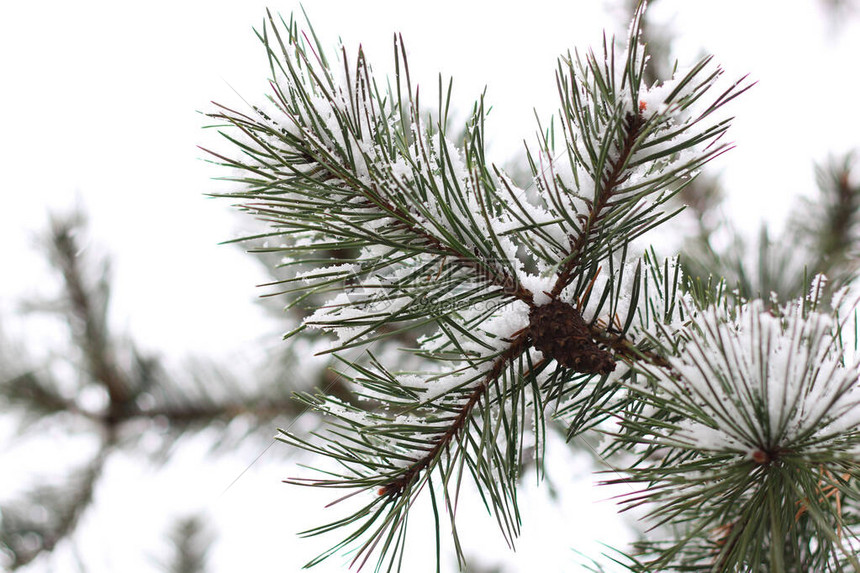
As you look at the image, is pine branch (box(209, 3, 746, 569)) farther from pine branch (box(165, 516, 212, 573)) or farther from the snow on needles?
pine branch (box(165, 516, 212, 573))

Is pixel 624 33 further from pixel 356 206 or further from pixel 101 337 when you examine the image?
A: pixel 101 337

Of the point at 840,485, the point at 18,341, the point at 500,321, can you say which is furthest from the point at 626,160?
the point at 18,341

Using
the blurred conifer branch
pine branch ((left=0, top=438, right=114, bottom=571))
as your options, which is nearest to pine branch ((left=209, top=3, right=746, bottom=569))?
the blurred conifer branch

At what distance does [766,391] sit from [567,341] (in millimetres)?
137

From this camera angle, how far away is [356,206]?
467 mm

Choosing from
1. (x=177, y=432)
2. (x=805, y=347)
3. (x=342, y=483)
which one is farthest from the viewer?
(x=177, y=432)

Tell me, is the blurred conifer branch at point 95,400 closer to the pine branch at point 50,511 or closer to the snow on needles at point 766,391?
the pine branch at point 50,511

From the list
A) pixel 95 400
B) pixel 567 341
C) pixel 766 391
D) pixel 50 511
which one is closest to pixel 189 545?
pixel 50 511

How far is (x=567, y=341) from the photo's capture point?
1.52 feet

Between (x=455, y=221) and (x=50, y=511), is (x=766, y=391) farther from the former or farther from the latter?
(x=50, y=511)

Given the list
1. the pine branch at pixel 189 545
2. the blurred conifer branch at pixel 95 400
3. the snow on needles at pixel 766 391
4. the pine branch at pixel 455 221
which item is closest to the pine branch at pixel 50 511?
the blurred conifer branch at pixel 95 400

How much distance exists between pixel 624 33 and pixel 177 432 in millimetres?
1283

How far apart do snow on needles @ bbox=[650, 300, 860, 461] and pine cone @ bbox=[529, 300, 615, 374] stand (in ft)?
0.23

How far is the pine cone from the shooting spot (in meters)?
0.46
